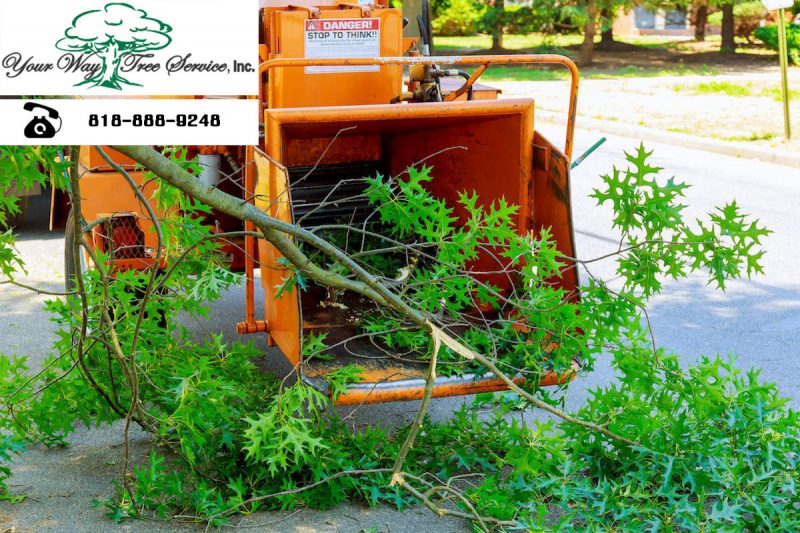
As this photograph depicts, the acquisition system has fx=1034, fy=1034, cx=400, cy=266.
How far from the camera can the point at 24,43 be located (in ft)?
11.6

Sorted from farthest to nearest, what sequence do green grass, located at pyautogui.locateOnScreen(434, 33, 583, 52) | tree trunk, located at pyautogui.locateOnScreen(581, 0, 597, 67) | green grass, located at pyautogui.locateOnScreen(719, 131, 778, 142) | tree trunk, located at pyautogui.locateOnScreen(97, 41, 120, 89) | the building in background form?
the building in background
green grass, located at pyautogui.locateOnScreen(434, 33, 583, 52)
tree trunk, located at pyautogui.locateOnScreen(581, 0, 597, 67)
green grass, located at pyautogui.locateOnScreen(719, 131, 778, 142)
tree trunk, located at pyautogui.locateOnScreen(97, 41, 120, 89)

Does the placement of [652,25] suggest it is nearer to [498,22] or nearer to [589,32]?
[498,22]

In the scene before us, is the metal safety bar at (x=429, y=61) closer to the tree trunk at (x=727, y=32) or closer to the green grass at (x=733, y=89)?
the green grass at (x=733, y=89)

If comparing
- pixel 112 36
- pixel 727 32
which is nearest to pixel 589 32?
pixel 727 32

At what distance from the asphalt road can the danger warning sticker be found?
187cm

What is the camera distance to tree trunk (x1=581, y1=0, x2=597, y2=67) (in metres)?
24.4

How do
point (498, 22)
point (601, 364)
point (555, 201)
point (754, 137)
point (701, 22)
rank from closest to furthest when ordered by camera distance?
point (555, 201)
point (601, 364)
point (754, 137)
point (498, 22)
point (701, 22)

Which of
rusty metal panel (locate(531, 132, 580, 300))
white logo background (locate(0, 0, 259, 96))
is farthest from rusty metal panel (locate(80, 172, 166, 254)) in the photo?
rusty metal panel (locate(531, 132, 580, 300))

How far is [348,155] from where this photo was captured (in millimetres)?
6176

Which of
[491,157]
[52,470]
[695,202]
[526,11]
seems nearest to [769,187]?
[695,202]

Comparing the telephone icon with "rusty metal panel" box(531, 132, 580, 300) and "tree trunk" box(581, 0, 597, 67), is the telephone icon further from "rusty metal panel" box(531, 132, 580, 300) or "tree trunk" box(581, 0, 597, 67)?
"tree trunk" box(581, 0, 597, 67)

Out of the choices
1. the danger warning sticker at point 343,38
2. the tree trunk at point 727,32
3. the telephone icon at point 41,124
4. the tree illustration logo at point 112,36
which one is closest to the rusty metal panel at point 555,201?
the danger warning sticker at point 343,38

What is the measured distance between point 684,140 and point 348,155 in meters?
9.15

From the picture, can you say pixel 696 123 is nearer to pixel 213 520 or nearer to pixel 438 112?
pixel 438 112
